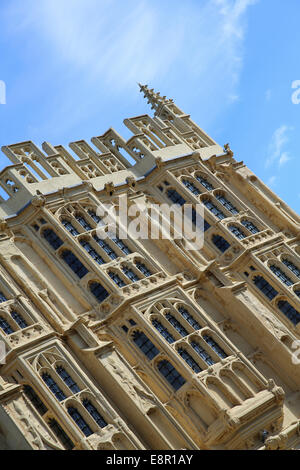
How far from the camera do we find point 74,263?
3744 centimetres

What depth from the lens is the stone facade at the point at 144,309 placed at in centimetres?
3119

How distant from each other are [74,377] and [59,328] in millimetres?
2789

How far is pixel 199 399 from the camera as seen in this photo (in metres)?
32.6

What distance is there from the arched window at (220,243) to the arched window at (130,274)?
597cm

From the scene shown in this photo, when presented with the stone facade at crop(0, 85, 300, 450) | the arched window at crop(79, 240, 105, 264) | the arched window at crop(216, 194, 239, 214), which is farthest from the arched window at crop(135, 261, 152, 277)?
the arched window at crop(216, 194, 239, 214)

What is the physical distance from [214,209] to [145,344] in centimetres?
1133

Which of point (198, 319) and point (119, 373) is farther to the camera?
point (198, 319)

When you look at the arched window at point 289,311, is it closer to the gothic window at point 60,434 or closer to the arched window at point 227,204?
the arched window at point 227,204

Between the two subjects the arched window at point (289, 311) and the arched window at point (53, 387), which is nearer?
the arched window at point (53, 387)

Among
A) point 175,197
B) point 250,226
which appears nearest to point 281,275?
point 250,226

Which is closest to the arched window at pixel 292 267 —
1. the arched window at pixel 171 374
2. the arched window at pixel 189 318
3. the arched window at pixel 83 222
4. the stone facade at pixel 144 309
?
the stone facade at pixel 144 309

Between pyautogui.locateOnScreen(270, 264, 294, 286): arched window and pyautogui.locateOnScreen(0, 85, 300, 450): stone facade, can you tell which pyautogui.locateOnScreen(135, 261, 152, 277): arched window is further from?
pyautogui.locateOnScreen(270, 264, 294, 286): arched window

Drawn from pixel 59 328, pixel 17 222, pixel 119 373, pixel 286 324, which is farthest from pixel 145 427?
pixel 17 222
